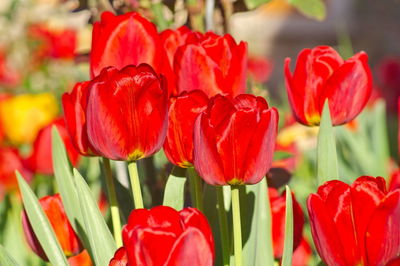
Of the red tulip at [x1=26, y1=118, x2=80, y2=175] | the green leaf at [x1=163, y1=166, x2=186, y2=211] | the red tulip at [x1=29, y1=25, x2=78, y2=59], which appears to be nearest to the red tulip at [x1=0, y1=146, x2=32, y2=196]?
the red tulip at [x1=26, y1=118, x2=80, y2=175]

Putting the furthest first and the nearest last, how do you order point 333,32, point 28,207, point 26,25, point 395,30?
1. point 333,32
2. point 395,30
3. point 26,25
4. point 28,207

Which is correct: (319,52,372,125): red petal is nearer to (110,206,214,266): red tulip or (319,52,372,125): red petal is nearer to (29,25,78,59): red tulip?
(110,206,214,266): red tulip

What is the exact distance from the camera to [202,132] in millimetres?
671

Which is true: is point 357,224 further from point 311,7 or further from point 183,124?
point 311,7

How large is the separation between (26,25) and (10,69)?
0.97 feet

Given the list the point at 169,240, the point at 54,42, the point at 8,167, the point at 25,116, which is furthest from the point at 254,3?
the point at 54,42

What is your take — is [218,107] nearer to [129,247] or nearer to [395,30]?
[129,247]

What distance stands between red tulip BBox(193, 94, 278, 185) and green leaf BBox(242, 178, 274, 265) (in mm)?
95

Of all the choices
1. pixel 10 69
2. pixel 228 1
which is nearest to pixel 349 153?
pixel 228 1

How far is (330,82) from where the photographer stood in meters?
0.80

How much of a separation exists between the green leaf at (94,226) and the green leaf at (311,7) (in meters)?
0.51

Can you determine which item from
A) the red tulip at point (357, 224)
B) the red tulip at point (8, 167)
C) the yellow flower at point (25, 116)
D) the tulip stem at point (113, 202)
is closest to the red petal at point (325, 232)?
the red tulip at point (357, 224)

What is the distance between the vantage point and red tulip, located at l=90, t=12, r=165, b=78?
792 millimetres

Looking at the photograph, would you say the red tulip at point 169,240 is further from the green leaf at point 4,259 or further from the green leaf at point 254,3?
the green leaf at point 254,3
